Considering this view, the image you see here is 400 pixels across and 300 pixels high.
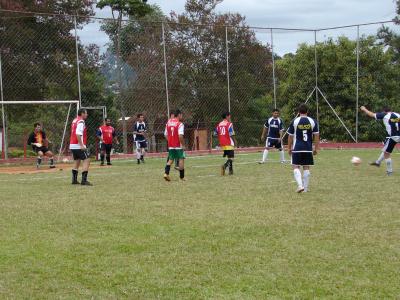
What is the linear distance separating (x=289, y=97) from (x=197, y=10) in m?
9.58

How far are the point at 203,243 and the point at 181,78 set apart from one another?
2346cm

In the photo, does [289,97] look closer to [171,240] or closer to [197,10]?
[197,10]

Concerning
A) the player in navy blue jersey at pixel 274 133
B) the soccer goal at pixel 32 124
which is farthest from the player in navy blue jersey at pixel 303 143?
the soccer goal at pixel 32 124

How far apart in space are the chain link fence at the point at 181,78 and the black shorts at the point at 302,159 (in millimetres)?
14598

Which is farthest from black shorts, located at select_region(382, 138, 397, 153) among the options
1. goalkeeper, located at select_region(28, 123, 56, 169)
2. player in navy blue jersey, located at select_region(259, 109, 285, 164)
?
goalkeeper, located at select_region(28, 123, 56, 169)

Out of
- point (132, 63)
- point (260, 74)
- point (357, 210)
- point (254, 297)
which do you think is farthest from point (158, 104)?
point (254, 297)

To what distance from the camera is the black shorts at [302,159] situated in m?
12.6

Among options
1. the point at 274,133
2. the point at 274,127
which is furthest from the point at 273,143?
the point at 274,127

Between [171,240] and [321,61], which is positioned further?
[321,61]

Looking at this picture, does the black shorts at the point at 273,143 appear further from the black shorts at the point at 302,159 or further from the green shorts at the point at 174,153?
the black shorts at the point at 302,159

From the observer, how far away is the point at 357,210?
965 centimetres

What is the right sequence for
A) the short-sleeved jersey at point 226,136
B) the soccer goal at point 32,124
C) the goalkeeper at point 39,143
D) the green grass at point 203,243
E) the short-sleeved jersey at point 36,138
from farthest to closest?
the soccer goal at point 32,124
the short-sleeved jersey at point 36,138
the goalkeeper at point 39,143
the short-sleeved jersey at point 226,136
the green grass at point 203,243

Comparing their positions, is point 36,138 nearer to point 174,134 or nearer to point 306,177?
point 174,134

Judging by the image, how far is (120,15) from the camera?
108 feet
